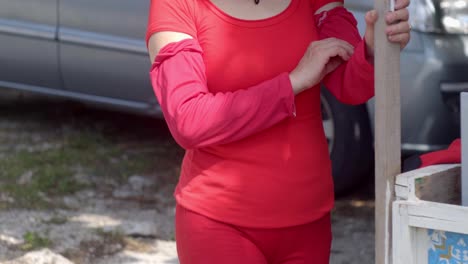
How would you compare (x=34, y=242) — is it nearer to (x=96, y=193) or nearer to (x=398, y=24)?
(x=96, y=193)

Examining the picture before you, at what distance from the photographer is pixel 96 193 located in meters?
5.41

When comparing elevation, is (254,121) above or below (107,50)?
above

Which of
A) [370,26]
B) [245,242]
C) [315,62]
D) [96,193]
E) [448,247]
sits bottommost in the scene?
[96,193]

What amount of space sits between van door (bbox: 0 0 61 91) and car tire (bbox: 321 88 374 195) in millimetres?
1835

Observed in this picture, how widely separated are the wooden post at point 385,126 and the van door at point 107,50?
137 inches

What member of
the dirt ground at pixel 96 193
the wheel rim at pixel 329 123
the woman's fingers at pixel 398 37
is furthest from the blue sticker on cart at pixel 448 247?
the wheel rim at pixel 329 123

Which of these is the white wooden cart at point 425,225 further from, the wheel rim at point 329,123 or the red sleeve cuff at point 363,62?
the wheel rim at point 329,123

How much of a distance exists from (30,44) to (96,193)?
1.13 m

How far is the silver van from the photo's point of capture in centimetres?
450

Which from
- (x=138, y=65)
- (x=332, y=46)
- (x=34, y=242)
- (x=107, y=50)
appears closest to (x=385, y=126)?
(x=332, y=46)

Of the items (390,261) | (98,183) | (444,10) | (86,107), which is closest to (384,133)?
(390,261)

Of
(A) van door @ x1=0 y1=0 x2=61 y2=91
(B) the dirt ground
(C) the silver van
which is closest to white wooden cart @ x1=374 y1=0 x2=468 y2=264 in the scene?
(C) the silver van

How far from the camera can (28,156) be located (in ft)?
19.6

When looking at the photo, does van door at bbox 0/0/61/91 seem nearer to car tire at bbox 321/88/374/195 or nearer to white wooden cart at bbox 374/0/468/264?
car tire at bbox 321/88/374/195
